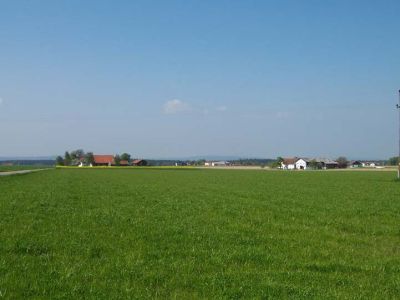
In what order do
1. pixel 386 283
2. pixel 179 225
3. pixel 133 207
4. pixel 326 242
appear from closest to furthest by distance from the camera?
pixel 386 283, pixel 326 242, pixel 179 225, pixel 133 207

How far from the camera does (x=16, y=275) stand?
32.8 ft

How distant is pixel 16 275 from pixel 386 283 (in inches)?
273

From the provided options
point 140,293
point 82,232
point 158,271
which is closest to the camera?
point 140,293

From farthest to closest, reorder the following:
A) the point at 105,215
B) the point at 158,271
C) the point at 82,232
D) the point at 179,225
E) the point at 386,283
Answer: the point at 105,215 → the point at 179,225 → the point at 82,232 → the point at 158,271 → the point at 386,283

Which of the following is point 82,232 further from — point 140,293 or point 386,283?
point 386,283

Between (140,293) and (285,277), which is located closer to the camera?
(140,293)

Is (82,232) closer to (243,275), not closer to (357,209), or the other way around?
(243,275)

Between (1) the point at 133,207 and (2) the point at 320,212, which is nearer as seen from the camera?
(2) the point at 320,212

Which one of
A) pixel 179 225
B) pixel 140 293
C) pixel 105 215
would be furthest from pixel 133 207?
pixel 140 293

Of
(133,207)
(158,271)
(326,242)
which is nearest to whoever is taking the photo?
(158,271)

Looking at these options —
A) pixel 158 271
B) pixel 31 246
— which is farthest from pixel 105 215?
pixel 158 271

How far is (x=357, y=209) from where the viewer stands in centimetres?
2438

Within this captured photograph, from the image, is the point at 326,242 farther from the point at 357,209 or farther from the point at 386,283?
the point at 357,209

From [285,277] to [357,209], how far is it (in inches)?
603
